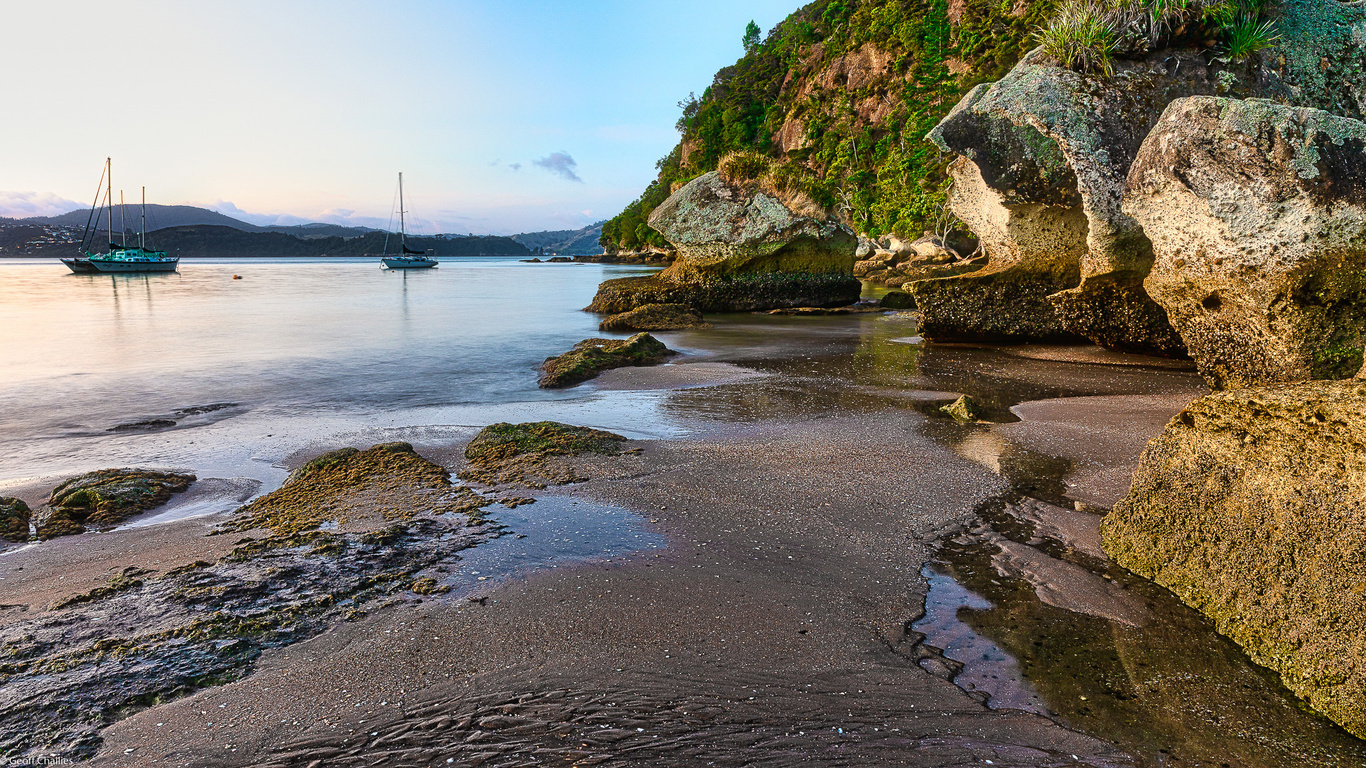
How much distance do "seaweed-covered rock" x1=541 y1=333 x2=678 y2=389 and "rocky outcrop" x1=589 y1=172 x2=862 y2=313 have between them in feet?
29.4

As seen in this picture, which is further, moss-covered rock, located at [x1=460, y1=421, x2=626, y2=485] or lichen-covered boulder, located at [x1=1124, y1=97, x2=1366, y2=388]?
lichen-covered boulder, located at [x1=1124, y1=97, x2=1366, y2=388]

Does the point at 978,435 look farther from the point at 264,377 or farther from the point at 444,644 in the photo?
the point at 264,377

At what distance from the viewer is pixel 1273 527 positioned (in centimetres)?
304

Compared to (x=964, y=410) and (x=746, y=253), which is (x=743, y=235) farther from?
(x=964, y=410)

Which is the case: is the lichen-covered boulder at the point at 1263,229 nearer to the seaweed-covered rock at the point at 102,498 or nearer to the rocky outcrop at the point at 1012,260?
the rocky outcrop at the point at 1012,260

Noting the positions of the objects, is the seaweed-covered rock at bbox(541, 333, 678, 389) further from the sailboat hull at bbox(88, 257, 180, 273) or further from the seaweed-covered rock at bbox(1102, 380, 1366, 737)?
the sailboat hull at bbox(88, 257, 180, 273)

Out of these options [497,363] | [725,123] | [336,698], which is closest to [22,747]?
[336,698]

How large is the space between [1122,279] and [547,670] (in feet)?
30.7

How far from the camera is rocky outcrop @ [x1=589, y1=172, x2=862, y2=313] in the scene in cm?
2091

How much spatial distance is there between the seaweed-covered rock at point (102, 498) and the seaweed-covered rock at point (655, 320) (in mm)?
12548

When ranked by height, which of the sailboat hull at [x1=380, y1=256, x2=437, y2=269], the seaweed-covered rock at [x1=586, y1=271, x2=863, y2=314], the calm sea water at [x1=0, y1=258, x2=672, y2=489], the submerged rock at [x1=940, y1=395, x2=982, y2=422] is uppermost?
the sailboat hull at [x1=380, y1=256, x2=437, y2=269]

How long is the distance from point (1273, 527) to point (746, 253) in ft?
60.7

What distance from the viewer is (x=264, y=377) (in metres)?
11.9

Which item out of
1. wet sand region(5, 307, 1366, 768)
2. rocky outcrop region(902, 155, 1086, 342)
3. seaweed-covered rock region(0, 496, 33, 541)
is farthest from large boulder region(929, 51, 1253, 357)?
seaweed-covered rock region(0, 496, 33, 541)
